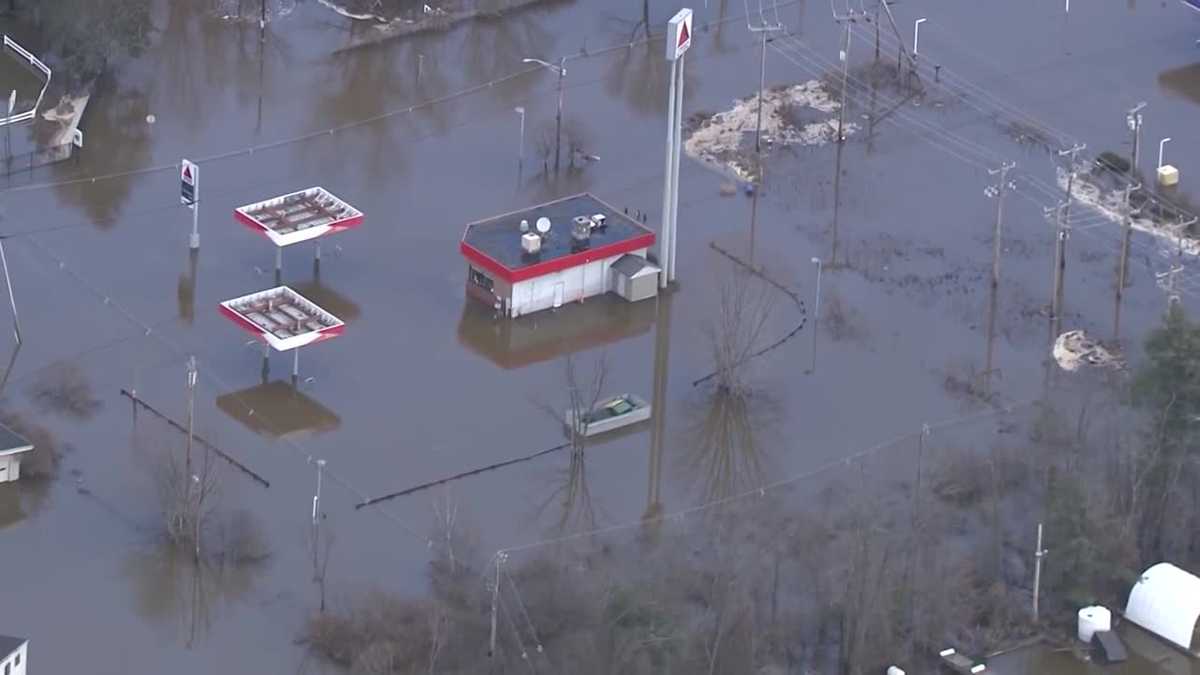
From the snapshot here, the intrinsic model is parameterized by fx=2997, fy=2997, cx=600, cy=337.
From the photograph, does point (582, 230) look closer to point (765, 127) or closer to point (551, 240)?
point (551, 240)

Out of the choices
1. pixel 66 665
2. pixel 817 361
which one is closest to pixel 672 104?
pixel 817 361

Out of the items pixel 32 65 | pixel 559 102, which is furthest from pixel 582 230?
pixel 32 65

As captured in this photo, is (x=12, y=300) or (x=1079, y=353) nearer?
(x=12, y=300)

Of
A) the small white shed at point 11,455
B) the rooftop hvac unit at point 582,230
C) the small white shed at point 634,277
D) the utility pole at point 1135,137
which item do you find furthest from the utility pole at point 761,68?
the small white shed at point 11,455

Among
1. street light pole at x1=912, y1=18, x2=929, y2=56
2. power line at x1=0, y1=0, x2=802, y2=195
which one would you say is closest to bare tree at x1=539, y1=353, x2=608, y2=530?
power line at x1=0, y1=0, x2=802, y2=195

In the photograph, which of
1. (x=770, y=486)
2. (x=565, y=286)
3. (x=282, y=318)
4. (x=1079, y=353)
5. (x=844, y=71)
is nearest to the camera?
(x=770, y=486)

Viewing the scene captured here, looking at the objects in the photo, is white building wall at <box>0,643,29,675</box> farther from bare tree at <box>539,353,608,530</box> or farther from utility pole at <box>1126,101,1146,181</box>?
utility pole at <box>1126,101,1146,181</box>

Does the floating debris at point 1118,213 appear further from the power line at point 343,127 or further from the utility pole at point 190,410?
the utility pole at point 190,410
